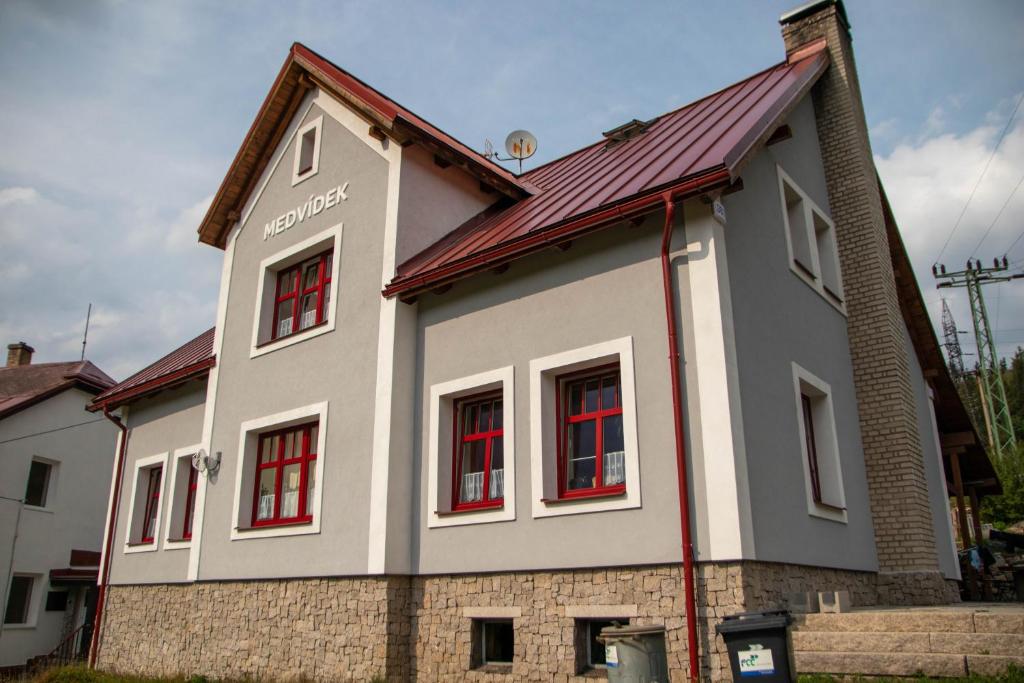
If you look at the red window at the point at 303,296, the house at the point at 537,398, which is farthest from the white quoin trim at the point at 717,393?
the red window at the point at 303,296

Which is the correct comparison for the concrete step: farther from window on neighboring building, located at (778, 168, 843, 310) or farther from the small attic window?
the small attic window

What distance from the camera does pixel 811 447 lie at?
1083 centimetres

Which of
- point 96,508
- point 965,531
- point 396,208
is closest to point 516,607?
point 396,208

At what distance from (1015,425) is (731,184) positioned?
207 feet

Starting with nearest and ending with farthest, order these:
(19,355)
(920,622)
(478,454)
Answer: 1. (920,622)
2. (478,454)
3. (19,355)

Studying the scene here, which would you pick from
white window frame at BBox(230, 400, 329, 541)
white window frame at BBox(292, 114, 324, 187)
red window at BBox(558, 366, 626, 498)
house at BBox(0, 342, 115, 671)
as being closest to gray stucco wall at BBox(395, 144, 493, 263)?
white window frame at BBox(292, 114, 324, 187)

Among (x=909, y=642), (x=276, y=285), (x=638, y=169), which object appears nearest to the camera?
(x=909, y=642)

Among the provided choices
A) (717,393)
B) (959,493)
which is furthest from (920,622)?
(959,493)

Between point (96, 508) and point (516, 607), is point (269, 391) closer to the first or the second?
point (516, 607)

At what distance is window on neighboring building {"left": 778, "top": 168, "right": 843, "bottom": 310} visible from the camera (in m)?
11.4

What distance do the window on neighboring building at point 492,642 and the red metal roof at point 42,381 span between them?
61.4ft

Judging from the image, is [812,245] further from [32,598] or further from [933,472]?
[32,598]

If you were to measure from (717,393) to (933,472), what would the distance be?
28.0ft

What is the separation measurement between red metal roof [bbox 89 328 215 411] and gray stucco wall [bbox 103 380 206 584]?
16.0 inches
